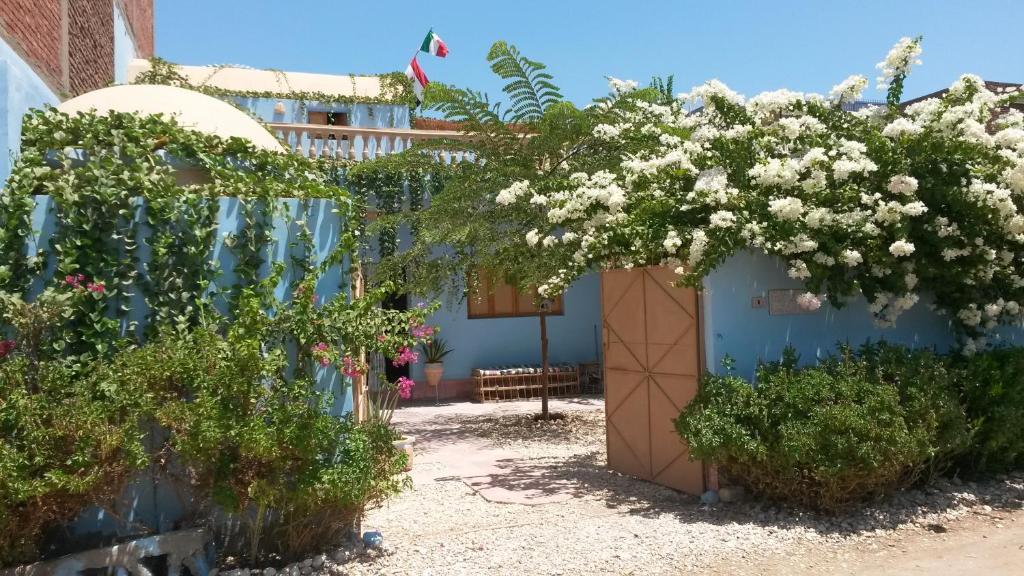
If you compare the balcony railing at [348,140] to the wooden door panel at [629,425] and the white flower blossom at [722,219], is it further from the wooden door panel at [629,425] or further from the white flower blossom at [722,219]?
the white flower blossom at [722,219]

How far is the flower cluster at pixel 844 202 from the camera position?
6664mm

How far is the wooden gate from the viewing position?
7172 mm

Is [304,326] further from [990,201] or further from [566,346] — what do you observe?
[566,346]

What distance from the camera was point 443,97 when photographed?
1005 centimetres

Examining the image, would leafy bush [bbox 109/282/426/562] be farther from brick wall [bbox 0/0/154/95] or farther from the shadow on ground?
brick wall [bbox 0/0/154/95]

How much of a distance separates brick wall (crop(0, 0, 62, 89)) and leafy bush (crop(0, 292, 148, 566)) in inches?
103

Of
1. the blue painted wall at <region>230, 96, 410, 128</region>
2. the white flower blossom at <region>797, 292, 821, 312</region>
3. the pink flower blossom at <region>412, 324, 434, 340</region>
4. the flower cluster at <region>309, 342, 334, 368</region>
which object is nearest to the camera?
the flower cluster at <region>309, 342, 334, 368</region>

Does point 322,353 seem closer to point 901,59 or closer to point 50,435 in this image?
point 50,435

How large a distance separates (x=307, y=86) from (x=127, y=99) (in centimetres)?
1177

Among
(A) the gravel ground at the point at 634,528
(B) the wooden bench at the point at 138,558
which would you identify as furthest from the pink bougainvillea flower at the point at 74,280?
(A) the gravel ground at the point at 634,528

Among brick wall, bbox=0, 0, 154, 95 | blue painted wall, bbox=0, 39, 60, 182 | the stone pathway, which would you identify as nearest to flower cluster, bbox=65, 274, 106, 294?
blue painted wall, bbox=0, 39, 60, 182

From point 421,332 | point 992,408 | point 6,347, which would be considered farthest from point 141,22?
point 992,408

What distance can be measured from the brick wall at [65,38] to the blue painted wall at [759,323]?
609 cm

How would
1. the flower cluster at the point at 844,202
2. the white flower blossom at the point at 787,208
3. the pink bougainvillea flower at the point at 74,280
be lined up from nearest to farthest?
the pink bougainvillea flower at the point at 74,280 < the white flower blossom at the point at 787,208 < the flower cluster at the point at 844,202
